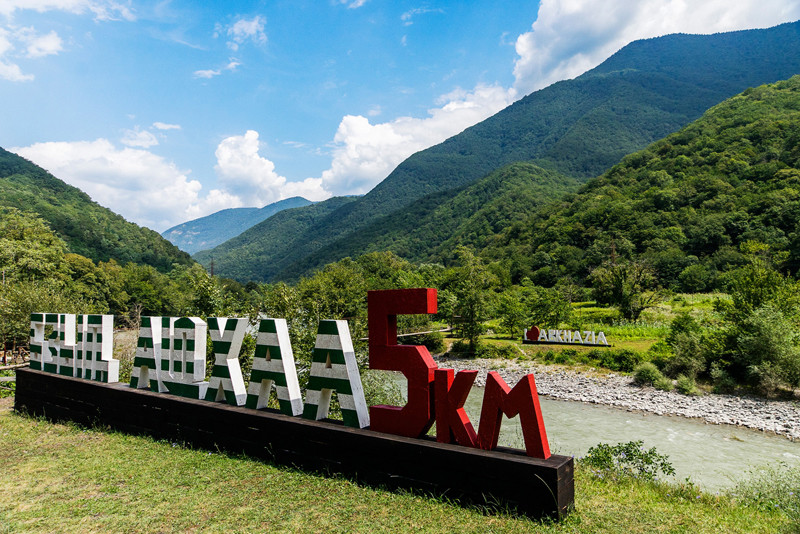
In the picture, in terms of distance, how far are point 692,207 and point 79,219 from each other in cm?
10616

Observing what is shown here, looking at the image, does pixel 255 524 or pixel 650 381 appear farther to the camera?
pixel 650 381

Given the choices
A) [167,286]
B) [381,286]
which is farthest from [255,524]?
[167,286]

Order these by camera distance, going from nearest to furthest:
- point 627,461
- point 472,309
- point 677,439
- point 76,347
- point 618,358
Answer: point 627,461
point 76,347
point 677,439
point 618,358
point 472,309

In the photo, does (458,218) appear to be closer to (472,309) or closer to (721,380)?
(472,309)

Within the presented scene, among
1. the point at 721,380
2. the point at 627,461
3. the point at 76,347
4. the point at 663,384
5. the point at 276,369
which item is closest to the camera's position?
the point at 276,369

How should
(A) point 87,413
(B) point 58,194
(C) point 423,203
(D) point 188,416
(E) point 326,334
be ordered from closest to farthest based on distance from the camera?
(E) point 326,334 < (D) point 188,416 < (A) point 87,413 < (B) point 58,194 < (C) point 423,203

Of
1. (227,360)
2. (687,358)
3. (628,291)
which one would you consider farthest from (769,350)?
(227,360)

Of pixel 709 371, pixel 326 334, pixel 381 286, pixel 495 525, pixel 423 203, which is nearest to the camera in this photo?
pixel 495 525

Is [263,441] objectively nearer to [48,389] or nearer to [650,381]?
[48,389]

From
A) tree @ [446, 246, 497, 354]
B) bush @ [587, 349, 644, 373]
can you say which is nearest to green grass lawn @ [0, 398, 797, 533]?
bush @ [587, 349, 644, 373]

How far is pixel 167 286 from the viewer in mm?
76375

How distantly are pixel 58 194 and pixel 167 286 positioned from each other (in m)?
44.4

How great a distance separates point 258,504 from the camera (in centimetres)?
555

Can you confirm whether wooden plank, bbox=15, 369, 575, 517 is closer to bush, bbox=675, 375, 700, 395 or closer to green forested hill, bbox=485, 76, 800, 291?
bush, bbox=675, 375, 700, 395
